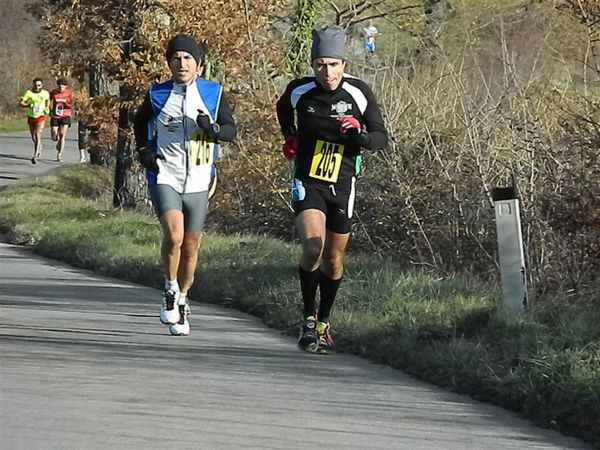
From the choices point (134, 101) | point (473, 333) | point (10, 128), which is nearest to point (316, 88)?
point (473, 333)

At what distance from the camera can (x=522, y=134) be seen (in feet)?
43.6

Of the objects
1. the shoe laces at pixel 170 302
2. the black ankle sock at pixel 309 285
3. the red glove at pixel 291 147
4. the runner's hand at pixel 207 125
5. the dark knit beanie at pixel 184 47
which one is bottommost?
the shoe laces at pixel 170 302

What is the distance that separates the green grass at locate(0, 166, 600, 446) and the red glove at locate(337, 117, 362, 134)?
1.35 metres

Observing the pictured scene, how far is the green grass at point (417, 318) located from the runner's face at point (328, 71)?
64.9 inches

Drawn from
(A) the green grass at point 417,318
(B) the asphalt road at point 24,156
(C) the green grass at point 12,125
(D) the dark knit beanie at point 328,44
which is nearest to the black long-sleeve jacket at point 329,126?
(D) the dark knit beanie at point 328,44

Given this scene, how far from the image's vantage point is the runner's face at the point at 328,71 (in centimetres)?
855

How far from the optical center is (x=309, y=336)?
8.72 m

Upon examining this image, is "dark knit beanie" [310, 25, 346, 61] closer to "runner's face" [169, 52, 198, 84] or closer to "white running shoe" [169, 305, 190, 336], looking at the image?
"runner's face" [169, 52, 198, 84]

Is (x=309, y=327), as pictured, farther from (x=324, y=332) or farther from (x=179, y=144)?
(x=179, y=144)

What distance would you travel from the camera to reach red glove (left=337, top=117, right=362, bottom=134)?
27.8 feet

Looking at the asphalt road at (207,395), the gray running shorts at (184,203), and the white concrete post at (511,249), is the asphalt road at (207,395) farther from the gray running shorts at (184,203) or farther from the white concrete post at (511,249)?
the white concrete post at (511,249)

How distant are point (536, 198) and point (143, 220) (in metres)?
5.65

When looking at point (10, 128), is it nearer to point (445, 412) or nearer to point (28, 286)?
point (28, 286)

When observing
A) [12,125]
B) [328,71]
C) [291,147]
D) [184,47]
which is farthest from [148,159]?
[12,125]
